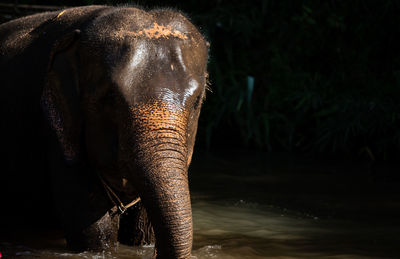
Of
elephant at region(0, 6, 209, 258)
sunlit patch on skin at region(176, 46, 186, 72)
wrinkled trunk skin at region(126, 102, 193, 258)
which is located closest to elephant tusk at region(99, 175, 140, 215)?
elephant at region(0, 6, 209, 258)

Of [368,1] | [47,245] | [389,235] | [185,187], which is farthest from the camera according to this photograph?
[368,1]

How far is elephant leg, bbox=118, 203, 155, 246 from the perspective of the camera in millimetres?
3957

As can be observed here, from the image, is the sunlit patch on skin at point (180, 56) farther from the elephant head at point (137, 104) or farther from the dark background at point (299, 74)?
the dark background at point (299, 74)

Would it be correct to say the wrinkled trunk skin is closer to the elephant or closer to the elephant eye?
the elephant

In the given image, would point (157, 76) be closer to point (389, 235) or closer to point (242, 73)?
point (389, 235)

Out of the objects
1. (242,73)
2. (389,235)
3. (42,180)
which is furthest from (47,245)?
(242,73)

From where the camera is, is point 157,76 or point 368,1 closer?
point 157,76

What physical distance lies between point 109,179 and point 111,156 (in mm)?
212

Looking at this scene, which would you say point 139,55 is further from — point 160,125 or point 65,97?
point 65,97

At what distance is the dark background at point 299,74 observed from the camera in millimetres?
8156

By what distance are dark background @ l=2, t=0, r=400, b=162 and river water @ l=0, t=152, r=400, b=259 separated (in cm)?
81

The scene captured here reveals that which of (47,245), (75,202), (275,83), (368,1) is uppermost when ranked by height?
(368,1)

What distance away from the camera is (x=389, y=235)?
4.38 m

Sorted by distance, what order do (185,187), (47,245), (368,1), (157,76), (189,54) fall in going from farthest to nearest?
(368,1) < (47,245) < (189,54) < (157,76) < (185,187)
